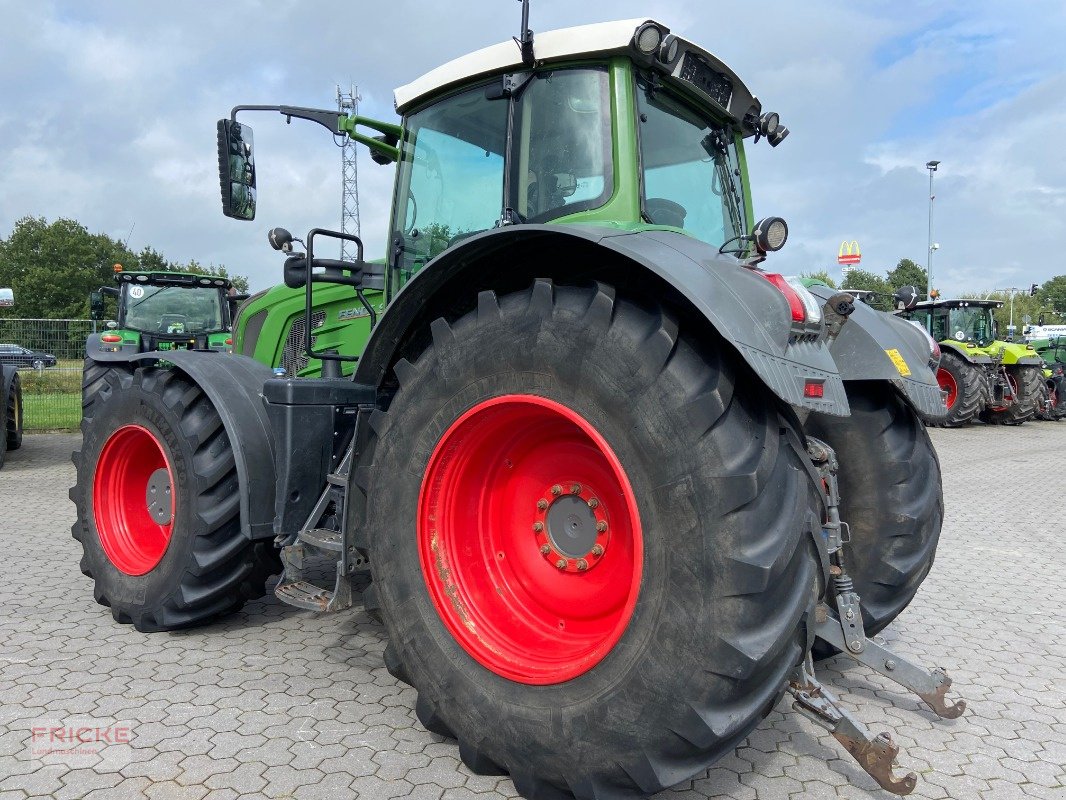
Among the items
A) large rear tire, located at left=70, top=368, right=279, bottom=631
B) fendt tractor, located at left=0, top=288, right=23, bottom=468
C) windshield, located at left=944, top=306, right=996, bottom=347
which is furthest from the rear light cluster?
windshield, located at left=944, top=306, right=996, bottom=347

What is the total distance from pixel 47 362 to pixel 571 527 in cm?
1668

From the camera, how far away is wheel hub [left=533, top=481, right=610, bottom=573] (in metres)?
2.41

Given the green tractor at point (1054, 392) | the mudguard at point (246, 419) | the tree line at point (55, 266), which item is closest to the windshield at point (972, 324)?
the green tractor at point (1054, 392)

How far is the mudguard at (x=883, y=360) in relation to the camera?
2.84 m

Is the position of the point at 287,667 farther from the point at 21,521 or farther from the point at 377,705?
the point at 21,521

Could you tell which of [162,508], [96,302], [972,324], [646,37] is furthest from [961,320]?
[162,508]

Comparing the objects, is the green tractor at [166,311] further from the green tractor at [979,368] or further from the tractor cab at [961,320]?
the tractor cab at [961,320]

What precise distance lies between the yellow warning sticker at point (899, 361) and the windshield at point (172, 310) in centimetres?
1111

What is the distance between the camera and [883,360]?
2830mm

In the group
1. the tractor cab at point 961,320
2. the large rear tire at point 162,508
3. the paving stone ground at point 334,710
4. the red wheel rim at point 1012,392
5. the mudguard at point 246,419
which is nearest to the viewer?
the paving stone ground at point 334,710

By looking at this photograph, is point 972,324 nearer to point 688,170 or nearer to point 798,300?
point 688,170

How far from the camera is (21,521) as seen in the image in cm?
615

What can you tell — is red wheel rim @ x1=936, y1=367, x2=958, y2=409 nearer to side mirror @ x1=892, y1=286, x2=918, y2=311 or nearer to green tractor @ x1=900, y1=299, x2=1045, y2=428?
green tractor @ x1=900, y1=299, x2=1045, y2=428

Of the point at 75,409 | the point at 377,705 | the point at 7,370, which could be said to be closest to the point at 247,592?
the point at 377,705
